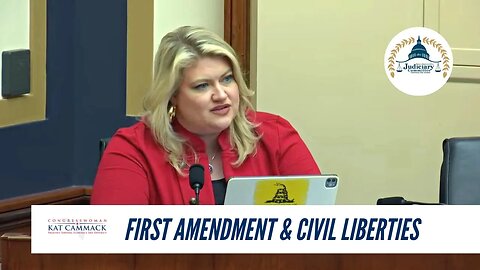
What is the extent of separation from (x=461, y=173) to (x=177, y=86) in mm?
760

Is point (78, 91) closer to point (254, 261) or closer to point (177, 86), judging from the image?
point (177, 86)

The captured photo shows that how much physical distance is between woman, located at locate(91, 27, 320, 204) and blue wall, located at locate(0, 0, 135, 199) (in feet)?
3.35

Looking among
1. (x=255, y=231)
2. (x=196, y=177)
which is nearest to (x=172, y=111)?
(x=196, y=177)

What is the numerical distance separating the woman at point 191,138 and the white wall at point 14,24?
988 millimetres

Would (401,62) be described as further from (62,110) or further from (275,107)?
(62,110)

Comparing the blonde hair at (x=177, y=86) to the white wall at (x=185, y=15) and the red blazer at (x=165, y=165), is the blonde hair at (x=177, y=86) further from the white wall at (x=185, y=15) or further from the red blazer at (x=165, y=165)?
the white wall at (x=185, y=15)

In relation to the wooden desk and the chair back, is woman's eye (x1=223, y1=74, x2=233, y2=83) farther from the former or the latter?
the wooden desk

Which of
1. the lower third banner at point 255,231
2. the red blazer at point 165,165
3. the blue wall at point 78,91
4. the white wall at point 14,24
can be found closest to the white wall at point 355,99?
the blue wall at point 78,91

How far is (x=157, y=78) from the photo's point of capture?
7.80 feet

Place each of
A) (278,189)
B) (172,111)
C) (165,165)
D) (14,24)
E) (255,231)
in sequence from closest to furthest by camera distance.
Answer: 1. (255,231)
2. (278,189)
3. (165,165)
4. (172,111)
5. (14,24)

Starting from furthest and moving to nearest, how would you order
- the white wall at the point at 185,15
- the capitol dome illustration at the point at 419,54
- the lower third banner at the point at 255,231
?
the white wall at the point at 185,15 < the capitol dome illustration at the point at 419,54 < the lower third banner at the point at 255,231

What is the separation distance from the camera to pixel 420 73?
3.35 metres

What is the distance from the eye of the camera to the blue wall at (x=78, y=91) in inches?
131

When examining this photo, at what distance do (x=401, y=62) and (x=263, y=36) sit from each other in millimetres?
511
